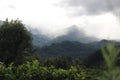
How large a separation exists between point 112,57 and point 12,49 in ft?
161

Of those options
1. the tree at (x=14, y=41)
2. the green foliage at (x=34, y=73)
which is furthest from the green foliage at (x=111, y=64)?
the tree at (x=14, y=41)

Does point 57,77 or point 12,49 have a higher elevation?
point 12,49

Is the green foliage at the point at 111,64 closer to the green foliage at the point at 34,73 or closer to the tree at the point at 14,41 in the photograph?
the green foliage at the point at 34,73

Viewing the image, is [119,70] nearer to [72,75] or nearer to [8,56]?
[72,75]

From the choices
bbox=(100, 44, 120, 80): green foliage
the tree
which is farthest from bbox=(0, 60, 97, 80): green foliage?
the tree

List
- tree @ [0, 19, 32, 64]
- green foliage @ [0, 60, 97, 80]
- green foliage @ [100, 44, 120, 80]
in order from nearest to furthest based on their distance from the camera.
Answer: green foliage @ [100, 44, 120, 80] → green foliage @ [0, 60, 97, 80] → tree @ [0, 19, 32, 64]

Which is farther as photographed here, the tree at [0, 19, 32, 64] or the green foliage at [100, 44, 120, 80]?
the tree at [0, 19, 32, 64]

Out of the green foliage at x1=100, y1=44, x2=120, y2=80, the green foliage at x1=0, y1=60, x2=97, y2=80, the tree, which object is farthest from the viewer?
the tree

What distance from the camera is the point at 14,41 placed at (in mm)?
50531

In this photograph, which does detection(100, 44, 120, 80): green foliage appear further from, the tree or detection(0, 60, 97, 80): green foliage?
the tree

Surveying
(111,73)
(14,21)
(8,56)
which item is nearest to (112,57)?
(111,73)

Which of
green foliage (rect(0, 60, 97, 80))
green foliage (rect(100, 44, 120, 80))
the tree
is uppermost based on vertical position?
the tree

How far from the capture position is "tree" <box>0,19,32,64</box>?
49594 millimetres

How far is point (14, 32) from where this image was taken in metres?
51.2
